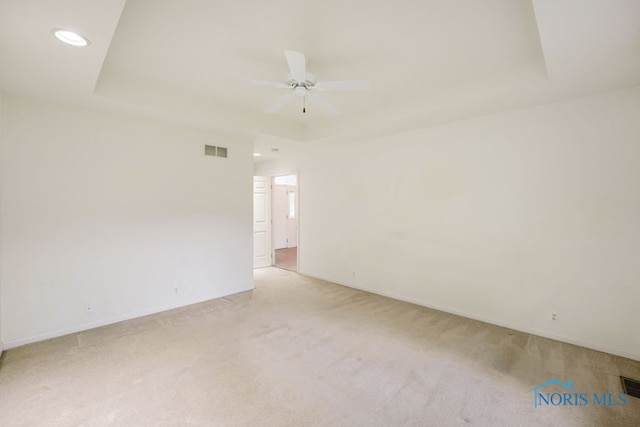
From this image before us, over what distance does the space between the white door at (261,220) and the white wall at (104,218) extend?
190 cm

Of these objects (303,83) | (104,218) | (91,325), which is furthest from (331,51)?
(91,325)

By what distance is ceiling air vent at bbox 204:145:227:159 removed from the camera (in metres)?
4.25

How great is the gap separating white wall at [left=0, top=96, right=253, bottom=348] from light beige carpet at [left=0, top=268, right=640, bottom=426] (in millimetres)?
377

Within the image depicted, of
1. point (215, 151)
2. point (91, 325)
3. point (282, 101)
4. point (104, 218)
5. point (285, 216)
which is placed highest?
point (282, 101)

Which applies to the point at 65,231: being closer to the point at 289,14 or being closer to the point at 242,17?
the point at 242,17

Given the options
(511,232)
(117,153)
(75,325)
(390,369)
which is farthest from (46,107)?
(511,232)

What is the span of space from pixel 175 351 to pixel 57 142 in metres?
2.60

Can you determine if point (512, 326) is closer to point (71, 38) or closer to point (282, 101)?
point (282, 101)

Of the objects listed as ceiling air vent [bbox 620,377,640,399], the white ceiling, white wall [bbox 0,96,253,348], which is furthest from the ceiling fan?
ceiling air vent [bbox 620,377,640,399]

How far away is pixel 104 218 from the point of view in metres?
3.38

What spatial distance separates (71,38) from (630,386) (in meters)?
4.89
